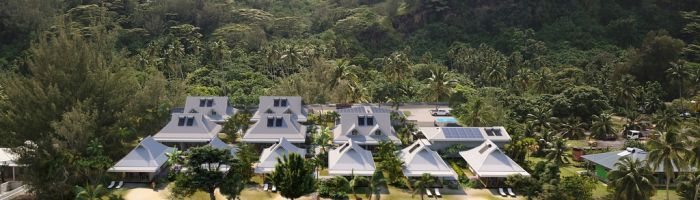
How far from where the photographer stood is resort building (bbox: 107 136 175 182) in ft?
131

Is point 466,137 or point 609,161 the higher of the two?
point 466,137

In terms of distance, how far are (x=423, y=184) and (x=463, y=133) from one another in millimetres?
13111

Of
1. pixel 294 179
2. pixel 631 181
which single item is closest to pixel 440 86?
pixel 631 181

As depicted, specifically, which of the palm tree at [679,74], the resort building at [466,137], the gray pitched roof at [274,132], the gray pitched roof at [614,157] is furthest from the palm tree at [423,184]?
the palm tree at [679,74]

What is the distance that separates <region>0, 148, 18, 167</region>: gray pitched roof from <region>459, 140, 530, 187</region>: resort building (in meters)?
36.3

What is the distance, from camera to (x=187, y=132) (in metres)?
49.5

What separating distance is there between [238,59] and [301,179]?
61.8m

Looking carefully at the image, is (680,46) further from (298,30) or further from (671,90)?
(298,30)

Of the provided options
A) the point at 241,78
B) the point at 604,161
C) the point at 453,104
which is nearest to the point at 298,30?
the point at 241,78

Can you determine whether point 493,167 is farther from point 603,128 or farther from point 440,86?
point 440,86

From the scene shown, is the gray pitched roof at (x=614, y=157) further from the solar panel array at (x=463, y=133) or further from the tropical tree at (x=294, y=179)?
the tropical tree at (x=294, y=179)

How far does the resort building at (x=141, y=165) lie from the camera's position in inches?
1569

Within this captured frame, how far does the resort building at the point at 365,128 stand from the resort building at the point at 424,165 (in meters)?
6.14

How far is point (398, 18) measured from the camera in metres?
118
